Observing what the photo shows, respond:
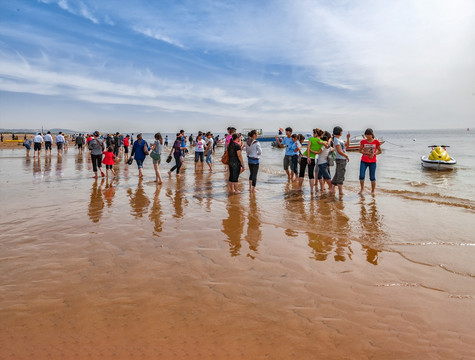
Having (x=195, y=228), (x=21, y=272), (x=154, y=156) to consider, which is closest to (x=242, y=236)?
(x=195, y=228)

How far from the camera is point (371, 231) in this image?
5.55 meters

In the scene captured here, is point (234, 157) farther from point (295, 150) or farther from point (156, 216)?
point (156, 216)

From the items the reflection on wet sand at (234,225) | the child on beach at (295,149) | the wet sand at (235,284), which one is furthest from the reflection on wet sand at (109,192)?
the child on beach at (295,149)

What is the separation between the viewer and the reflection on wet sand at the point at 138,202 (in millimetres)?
6766

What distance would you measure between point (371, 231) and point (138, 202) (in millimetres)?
5648

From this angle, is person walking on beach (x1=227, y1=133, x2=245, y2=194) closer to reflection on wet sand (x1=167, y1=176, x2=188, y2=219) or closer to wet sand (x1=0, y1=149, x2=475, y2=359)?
reflection on wet sand (x1=167, y1=176, x2=188, y2=219)

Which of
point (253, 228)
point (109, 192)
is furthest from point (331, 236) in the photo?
point (109, 192)

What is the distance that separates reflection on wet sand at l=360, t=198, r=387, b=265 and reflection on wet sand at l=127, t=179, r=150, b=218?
455cm

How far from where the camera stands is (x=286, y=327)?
2.73 m

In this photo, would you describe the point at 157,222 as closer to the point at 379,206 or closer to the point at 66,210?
the point at 66,210

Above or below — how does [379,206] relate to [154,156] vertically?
below

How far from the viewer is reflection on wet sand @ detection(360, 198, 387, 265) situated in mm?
4461

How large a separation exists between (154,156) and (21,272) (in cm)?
740

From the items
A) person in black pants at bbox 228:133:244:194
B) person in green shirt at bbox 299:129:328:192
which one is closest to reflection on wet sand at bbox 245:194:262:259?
person in black pants at bbox 228:133:244:194
